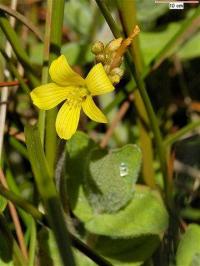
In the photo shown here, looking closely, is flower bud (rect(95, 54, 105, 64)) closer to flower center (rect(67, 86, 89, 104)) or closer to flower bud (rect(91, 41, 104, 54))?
flower bud (rect(91, 41, 104, 54))

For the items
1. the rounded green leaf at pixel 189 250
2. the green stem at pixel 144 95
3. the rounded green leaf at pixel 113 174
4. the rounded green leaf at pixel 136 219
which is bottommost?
the rounded green leaf at pixel 189 250

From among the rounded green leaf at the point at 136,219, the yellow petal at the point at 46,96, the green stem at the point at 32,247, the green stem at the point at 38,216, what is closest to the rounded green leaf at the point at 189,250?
the rounded green leaf at the point at 136,219

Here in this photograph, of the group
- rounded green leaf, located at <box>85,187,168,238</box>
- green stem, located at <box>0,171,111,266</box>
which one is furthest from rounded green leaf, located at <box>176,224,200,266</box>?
green stem, located at <box>0,171,111,266</box>

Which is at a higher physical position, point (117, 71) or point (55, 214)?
point (117, 71)

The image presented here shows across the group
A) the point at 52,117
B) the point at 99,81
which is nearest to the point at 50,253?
the point at 52,117

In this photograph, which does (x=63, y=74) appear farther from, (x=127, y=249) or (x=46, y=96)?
(x=127, y=249)

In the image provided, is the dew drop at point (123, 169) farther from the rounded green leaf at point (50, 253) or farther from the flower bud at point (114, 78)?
the flower bud at point (114, 78)
